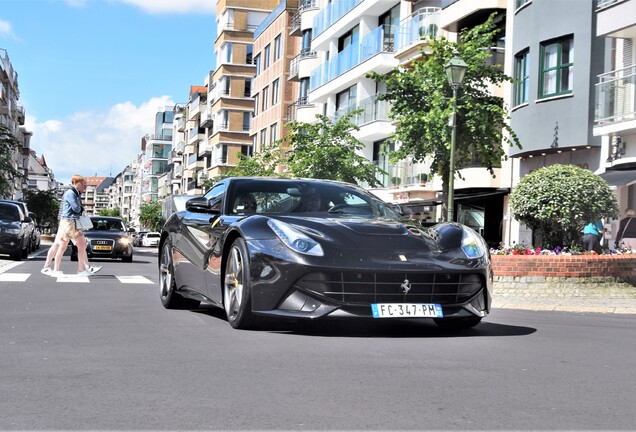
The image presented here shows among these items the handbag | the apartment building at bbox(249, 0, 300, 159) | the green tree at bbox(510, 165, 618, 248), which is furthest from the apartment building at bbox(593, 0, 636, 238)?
the apartment building at bbox(249, 0, 300, 159)

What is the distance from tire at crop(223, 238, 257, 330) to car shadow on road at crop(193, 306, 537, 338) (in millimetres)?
200

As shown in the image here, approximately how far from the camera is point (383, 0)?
44.3m

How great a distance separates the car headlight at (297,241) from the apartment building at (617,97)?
18.4 m

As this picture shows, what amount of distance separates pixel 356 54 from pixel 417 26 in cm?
711

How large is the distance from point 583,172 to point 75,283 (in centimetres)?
922

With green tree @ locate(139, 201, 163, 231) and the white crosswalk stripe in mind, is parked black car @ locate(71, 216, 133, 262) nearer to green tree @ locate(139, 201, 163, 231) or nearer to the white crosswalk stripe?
the white crosswalk stripe

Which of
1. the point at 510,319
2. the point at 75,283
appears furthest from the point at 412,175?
the point at 510,319

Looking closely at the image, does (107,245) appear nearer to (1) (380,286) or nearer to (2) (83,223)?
(2) (83,223)

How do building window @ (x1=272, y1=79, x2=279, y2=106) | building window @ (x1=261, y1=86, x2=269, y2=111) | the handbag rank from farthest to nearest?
building window @ (x1=261, y1=86, x2=269, y2=111)
building window @ (x1=272, y1=79, x2=279, y2=106)
the handbag

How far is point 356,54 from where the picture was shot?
46.5 meters

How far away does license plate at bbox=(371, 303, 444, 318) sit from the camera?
26.0 ft

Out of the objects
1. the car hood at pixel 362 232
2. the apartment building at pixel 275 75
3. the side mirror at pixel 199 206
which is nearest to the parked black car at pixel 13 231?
the side mirror at pixel 199 206


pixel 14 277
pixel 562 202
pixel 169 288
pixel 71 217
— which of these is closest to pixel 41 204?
pixel 71 217

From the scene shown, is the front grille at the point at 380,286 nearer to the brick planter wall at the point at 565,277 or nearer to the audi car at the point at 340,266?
the audi car at the point at 340,266
